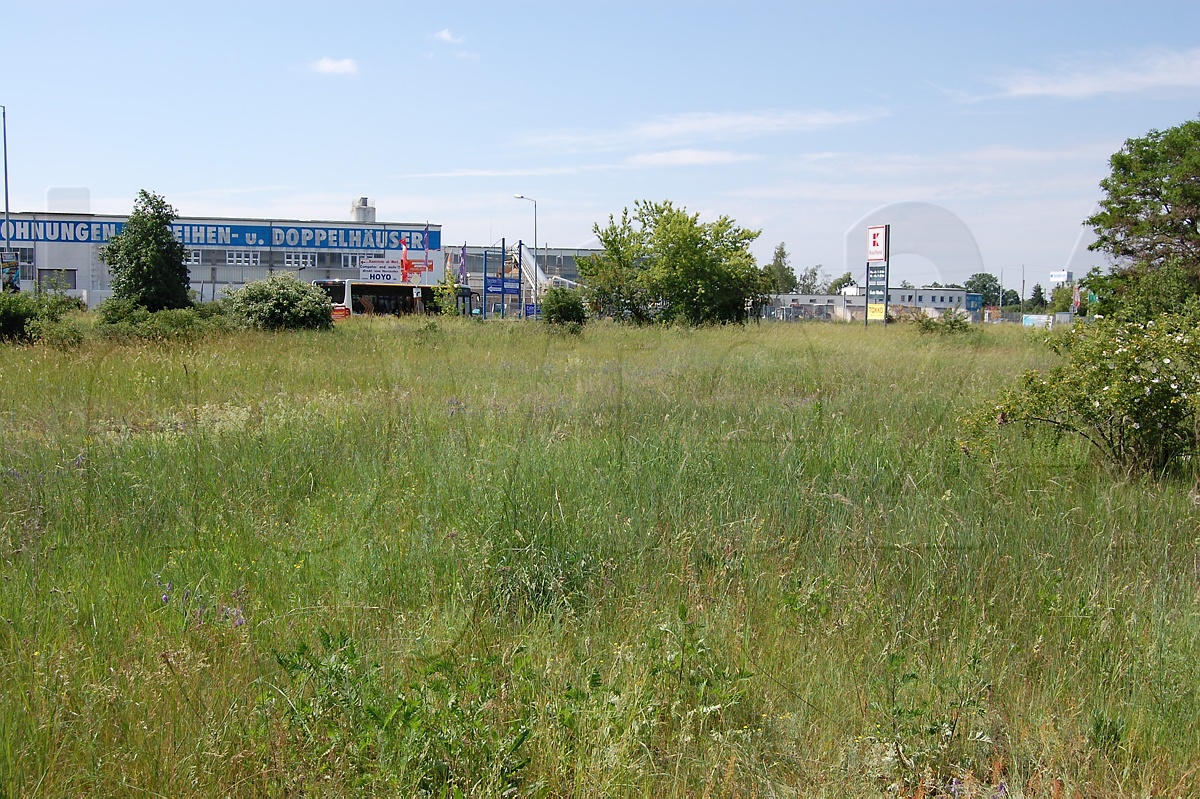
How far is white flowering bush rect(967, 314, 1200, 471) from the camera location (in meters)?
6.57

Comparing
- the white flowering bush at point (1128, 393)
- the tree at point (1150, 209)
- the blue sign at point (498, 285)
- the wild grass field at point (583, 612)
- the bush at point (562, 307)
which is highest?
the tree at point (1150, 209)

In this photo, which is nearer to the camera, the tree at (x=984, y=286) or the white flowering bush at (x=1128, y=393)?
the white flowering bush at (x=1128, y=393)

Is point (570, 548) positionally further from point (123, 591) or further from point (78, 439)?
point (78, 439)

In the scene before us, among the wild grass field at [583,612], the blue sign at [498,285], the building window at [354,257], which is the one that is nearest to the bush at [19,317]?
the wild grass field at [583,612]

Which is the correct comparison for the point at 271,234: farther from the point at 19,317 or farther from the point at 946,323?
the point at 19,317

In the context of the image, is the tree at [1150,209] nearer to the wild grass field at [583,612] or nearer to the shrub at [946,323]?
the shrub at [946,323]

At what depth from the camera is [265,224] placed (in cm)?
7044

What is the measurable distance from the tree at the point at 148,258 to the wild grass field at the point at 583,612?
22.2 m

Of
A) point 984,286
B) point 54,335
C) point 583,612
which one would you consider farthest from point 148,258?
point 984,286

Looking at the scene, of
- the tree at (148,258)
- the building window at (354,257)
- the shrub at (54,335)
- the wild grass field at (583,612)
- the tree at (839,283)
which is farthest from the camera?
the tree at (839,283)

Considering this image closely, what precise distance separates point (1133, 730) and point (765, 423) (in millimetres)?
4678

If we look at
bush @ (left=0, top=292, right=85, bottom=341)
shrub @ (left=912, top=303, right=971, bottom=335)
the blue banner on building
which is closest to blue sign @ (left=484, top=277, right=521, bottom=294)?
the blue banner on building

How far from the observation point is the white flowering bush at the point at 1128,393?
6574 mm

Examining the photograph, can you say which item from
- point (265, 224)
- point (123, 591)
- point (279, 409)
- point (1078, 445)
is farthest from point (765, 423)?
point (265, 224)
